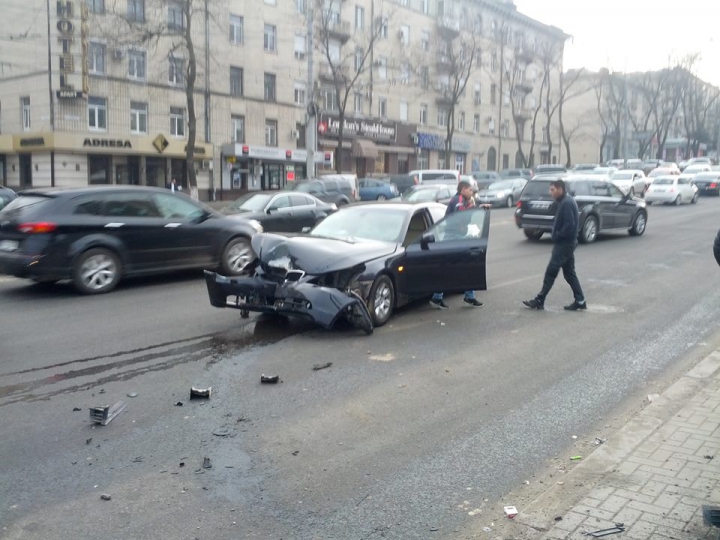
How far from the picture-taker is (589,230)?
18.7 meters

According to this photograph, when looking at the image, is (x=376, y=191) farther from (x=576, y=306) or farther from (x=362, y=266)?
(x=362, y=266)

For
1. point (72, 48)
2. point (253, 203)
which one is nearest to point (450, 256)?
point (253, 203)

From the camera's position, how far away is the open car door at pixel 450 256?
31.2 feet

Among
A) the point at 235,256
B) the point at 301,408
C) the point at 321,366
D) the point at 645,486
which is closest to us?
the point at 645,486

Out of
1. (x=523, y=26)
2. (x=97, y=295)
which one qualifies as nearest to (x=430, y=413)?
(x=97, y=295)

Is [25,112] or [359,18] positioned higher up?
[359,18]

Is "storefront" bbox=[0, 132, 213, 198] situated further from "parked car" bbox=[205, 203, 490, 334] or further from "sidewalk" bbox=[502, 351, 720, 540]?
"sidewalk" bbox=[502, 351, 720, 540]

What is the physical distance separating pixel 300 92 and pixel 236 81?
5.29m

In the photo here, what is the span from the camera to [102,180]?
37062 mm

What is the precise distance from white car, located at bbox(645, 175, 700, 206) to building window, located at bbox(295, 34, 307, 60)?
75.0 feet

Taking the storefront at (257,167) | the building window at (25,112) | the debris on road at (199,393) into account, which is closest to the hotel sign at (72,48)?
the building window at (25,112)

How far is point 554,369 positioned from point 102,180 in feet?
110

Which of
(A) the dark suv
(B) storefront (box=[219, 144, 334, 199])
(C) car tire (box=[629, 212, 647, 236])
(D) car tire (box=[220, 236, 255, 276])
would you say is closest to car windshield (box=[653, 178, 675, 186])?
(C) car tire (box=[629, 212, 647, 236])

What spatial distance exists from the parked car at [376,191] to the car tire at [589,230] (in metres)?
18.0
